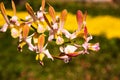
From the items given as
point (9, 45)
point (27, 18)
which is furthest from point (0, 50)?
point (27, 18)

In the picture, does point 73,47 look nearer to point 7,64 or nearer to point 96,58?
point 7,64

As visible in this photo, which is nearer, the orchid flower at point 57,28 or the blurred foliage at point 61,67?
the orchid flower at point 57,28

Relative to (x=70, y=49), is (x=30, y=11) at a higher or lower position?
higher

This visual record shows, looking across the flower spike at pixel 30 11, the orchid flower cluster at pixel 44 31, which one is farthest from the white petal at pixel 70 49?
the flower spike at pixel 30 11

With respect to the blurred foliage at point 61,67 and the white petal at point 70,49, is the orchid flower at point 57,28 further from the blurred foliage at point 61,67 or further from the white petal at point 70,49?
the blurred foliage at point 61,67

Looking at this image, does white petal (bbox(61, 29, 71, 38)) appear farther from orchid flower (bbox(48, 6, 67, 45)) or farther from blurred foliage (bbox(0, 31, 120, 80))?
blurred foliage (bbox(0, 31, 120, 80))

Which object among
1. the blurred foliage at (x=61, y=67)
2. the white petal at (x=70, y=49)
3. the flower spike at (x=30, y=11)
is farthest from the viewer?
the blurred foliage at (x=61, y=67)

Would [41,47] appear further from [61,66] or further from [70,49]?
[61,66]

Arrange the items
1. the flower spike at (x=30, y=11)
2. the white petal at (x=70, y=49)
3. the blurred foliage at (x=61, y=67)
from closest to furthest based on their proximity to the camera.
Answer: the flower spike at (x=30, y=11), the white petal at (x=70, y=49), the blurred foliage at (x=61, y=67)

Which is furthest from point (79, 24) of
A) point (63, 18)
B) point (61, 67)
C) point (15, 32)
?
point (61, 67)
